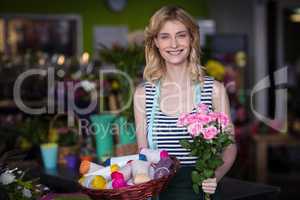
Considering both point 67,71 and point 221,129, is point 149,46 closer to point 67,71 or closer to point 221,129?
point 221,129

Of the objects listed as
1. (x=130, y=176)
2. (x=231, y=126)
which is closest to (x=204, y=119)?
(x=130, y=176)

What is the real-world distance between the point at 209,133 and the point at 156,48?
73cm

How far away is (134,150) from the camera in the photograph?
3820mm

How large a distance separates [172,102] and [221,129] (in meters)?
0.52

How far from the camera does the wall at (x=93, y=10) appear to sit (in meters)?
8.64

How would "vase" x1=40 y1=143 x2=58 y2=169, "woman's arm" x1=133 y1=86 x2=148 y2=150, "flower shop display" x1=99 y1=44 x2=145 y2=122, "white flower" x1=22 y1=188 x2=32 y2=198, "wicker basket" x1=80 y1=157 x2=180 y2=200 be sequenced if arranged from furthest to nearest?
"flower shop display" x1=99 y1=44 x2=145 y2=122
"vase" x1=40 y1=143 x2=58 y2=169
"woman's arm" x1=133 y1=86 x2=148 y2=150
"white flower" x1=22 y1=188 x2=32 y2=198
"wicker basket" x1=80 y1=157 x2=180 y2=200

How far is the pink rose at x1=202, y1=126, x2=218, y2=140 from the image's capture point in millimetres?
2070

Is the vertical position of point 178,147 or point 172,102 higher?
point 172,102

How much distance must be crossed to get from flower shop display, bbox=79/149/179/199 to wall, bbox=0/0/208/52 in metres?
6.72

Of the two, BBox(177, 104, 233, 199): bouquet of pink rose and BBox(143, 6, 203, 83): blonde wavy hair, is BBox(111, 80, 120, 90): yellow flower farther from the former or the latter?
BBox(177, 104, 233, 199): bouquet of pink rose

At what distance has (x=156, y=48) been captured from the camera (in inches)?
106

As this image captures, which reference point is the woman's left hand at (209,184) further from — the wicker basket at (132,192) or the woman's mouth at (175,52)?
the woman's mouth at (175,52)

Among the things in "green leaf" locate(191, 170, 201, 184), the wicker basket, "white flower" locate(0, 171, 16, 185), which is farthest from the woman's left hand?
"white flower" locate(0, 171, 16, 185)

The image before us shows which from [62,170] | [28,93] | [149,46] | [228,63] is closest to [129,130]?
[62,170]
